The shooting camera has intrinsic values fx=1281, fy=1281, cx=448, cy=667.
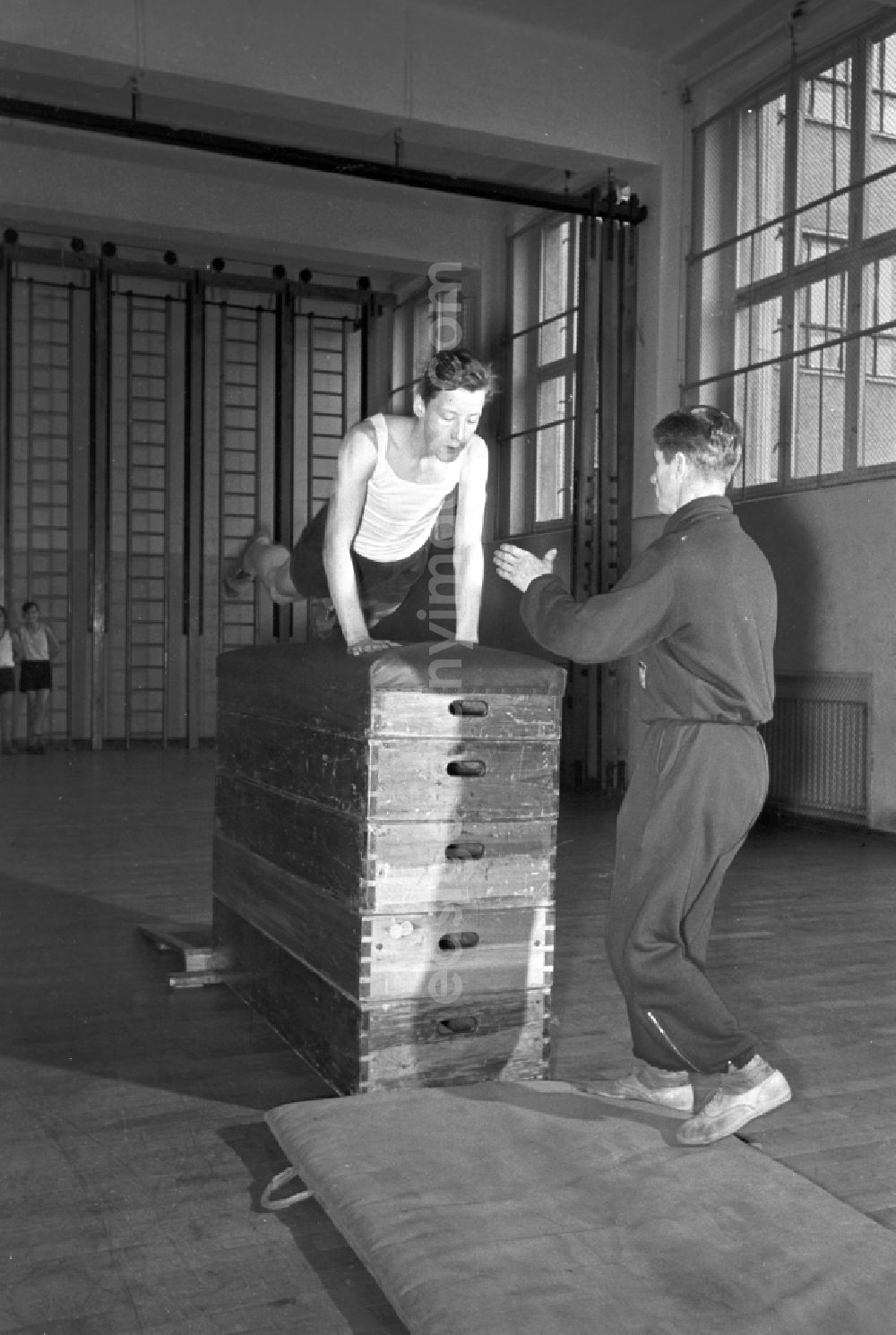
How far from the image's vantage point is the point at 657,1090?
2.82 metres

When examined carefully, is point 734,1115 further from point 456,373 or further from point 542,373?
point 542,373

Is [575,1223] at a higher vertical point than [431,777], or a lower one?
lower

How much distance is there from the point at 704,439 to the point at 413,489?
0.97m

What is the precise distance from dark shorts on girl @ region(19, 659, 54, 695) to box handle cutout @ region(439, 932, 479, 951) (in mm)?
9740

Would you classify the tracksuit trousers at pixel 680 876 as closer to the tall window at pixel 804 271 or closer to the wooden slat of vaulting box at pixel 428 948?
the wooden slat of vaulting box at pixel 428 948

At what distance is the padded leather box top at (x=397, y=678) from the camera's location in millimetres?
2867

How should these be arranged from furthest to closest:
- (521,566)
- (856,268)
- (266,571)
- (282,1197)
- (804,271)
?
(804,271), (856,268), (266,571), (521,566), (282,1197)

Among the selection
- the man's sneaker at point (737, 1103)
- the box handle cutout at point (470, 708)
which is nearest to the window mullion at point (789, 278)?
the box handle cutout at point (470, 708)

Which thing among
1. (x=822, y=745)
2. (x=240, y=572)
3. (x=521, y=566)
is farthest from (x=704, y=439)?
(x=822, y=745)

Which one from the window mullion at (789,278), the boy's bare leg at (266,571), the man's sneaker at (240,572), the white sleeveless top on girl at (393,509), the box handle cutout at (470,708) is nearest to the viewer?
the box handle cutout at (470,708)

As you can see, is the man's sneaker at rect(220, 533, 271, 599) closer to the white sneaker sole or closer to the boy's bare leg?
the boy's bare leg

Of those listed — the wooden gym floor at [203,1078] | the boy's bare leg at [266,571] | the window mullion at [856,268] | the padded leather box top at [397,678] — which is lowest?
the wooden gym floor at [203,1078]

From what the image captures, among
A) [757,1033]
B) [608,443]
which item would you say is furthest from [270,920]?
[608,443]

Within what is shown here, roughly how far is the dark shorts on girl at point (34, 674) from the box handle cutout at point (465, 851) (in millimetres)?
9726
